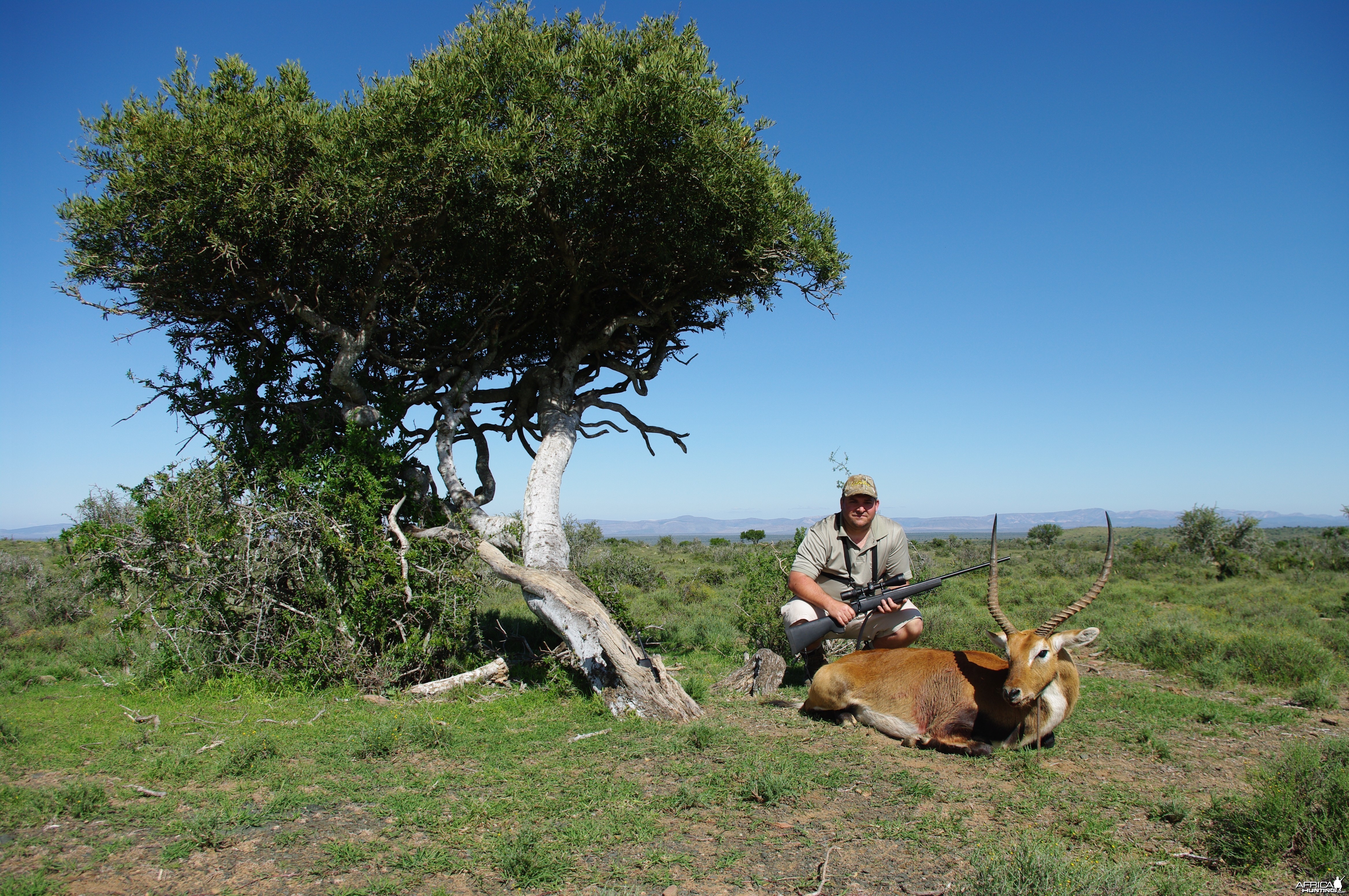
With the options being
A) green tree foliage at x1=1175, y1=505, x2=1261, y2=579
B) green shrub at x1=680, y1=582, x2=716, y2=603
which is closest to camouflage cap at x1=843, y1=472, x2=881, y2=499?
green shrub at x1=680, y1=582, x2=716, y2=603

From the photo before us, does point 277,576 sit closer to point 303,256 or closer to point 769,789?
point 303,256

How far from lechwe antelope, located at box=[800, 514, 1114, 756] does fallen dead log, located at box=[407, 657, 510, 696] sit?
4.54 m

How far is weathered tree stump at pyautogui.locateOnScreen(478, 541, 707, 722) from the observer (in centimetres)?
750

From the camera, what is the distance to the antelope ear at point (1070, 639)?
543cm

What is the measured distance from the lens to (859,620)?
24.4 ft

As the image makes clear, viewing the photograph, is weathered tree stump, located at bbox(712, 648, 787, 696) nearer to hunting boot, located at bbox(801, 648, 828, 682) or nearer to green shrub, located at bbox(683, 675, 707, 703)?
green shrub, located at bbox(683, 675, 707, 703)

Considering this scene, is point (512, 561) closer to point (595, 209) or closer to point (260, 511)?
point (260, 511)

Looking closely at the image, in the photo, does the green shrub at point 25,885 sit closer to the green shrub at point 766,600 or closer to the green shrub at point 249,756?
the green shrub at point 249,756

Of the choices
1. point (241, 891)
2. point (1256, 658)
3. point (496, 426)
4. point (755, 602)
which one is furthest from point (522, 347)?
point (1256, 658)

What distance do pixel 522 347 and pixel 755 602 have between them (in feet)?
19.2

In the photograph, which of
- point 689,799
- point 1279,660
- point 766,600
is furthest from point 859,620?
point 1279,660

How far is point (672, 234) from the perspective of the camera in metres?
9.88

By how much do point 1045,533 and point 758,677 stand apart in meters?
43.5

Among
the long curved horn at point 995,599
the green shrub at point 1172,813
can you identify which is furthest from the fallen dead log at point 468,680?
the green shrub at point 1172,813
